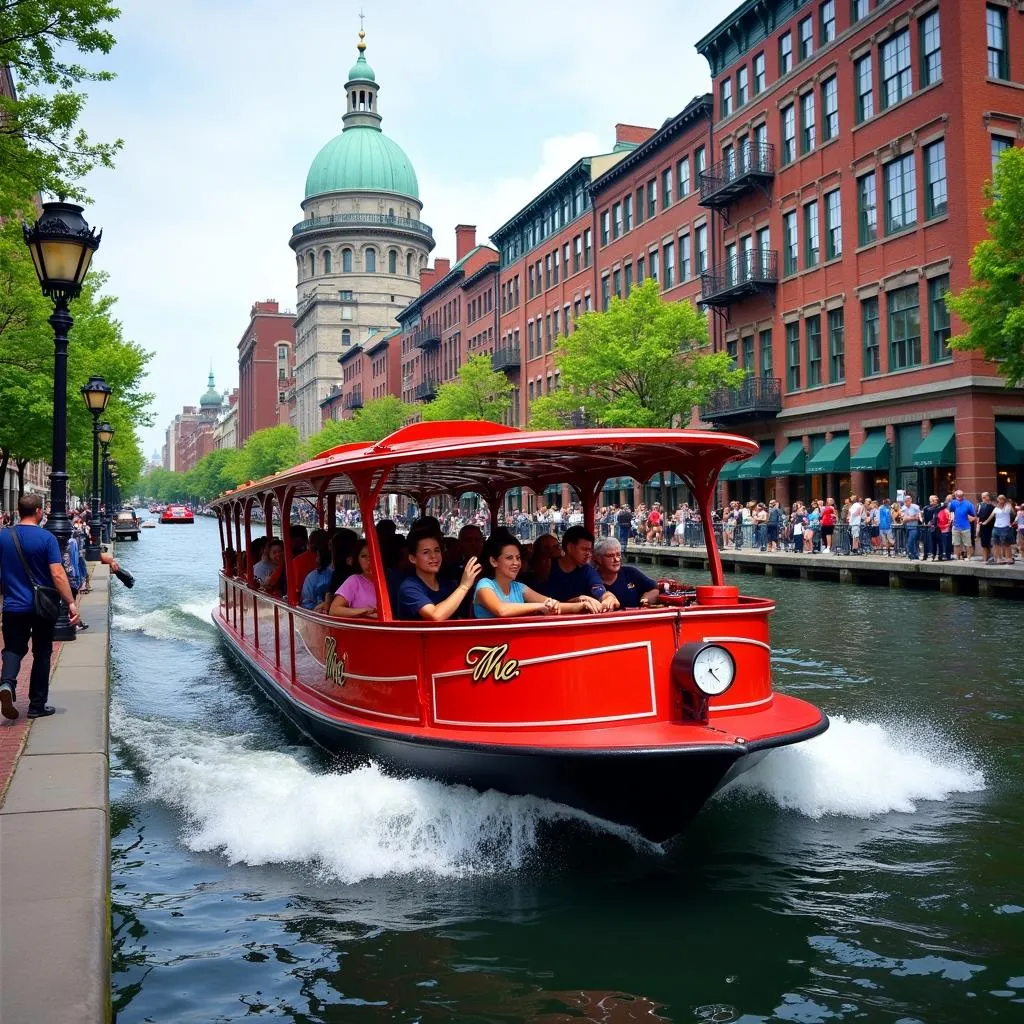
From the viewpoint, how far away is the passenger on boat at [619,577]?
8797 mm

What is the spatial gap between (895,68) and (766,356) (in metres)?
11.2

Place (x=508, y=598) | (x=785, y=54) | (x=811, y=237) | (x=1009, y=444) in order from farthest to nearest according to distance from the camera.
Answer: (x=785, y=54)
(x=811, y=237)
(x=1009, y=444)
(x=508, y=598)

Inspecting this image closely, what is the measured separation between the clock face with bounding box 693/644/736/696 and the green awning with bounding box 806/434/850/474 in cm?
3131

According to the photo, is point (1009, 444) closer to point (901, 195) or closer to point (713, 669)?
point (901, 195)

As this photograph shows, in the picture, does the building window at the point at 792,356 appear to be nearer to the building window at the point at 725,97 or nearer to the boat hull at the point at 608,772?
the building window at the point at 725,97

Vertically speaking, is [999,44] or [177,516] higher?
[999,44]

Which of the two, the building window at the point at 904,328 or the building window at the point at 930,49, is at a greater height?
the building window at the point at 930,49

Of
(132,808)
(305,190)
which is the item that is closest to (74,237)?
(132,808)

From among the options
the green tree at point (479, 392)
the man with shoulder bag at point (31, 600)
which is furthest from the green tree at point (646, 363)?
the man with shoulder bag at point (31, 600)

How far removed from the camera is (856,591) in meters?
26.0

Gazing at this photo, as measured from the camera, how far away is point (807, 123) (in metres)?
40.7

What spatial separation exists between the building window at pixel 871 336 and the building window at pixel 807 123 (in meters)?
7.10

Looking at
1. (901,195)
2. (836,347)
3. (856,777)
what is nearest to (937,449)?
(836,347)

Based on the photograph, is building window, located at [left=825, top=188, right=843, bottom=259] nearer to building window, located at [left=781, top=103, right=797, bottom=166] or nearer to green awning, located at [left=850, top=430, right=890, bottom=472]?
building window, located at [left=781, top=103, right=797, bottom=166]
